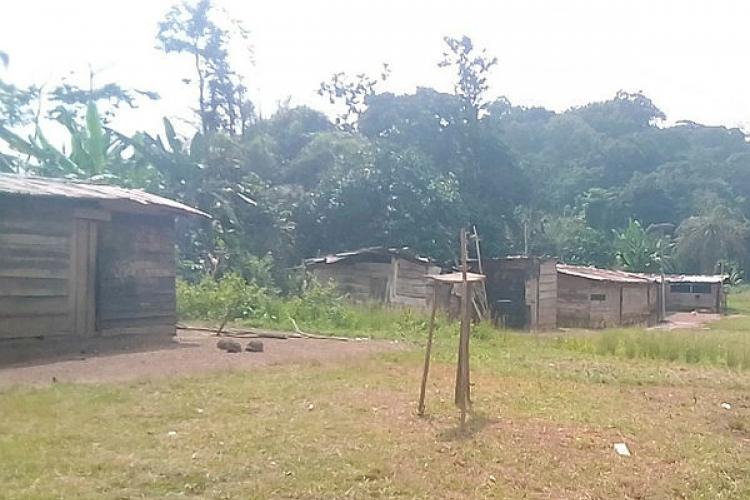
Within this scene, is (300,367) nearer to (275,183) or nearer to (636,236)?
(275,183)

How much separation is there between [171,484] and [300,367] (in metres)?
5.96

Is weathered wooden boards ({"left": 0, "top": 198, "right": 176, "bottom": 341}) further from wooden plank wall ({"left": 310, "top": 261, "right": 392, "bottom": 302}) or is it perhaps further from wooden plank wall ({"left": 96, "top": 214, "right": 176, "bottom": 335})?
wooden plank wall ({"left": 310, "top": 261, "right": 392, "bottom": 302})

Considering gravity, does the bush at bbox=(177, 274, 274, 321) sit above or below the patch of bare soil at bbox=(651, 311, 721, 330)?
above

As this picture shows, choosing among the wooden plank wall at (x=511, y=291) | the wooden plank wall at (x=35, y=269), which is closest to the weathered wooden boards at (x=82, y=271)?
the wooden plank wall at (x=35, y=269)

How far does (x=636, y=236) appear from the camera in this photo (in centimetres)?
4372

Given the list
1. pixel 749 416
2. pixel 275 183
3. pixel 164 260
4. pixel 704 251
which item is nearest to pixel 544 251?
pixel 704 251

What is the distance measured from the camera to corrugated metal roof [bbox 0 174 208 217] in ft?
40.8

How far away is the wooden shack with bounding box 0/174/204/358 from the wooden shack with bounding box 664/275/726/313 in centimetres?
3062

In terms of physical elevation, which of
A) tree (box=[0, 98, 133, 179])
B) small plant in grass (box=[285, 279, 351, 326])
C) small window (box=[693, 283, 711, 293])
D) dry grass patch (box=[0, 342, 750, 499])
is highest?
tree (box=[0, 98, 133, 179])

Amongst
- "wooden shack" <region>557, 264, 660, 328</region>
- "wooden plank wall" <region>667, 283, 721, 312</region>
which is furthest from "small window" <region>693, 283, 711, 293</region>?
"wooden shack" <region>557, 264, 660, 328</region>

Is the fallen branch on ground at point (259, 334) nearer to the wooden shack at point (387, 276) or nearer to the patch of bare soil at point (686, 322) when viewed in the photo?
the wooden shack at point (387, 276)

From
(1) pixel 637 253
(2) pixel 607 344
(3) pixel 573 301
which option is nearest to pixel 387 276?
(3) pixel 573 301

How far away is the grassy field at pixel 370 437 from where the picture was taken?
582 cm

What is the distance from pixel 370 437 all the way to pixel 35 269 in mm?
7809
